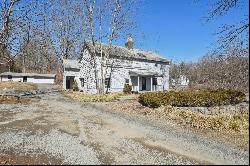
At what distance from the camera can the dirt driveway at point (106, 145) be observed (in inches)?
293

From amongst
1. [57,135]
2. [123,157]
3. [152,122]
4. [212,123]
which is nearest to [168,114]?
[152,122]

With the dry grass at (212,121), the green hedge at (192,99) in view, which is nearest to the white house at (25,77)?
the green hedge at (192,99)

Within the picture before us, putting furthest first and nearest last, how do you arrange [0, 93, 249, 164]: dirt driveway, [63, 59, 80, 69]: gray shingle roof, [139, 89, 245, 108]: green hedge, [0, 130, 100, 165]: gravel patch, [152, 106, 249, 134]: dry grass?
[63, 59, 80, 69]: gray shingle roof, [139, 89, 245, 108]: green hedge, [152, 106, 249, 134]: dry grass, [0, 130, 100, 165]: gravel patch, [0, 93, 249, 164]: dirt driveway

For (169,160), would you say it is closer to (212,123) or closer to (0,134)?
(212,123)

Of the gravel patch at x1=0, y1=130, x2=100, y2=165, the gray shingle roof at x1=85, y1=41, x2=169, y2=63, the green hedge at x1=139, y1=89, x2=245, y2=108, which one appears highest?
the gray shingle roof at x1=85, y1=41, x2=169, y2=63

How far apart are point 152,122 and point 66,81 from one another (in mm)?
42481

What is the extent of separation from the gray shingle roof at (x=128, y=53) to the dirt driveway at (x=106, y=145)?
80.8 feet

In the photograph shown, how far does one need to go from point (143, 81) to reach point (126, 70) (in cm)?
436

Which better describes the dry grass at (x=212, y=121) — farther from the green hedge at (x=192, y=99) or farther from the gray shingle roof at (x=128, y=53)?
the gray shingle roof at (x=128, y=53)

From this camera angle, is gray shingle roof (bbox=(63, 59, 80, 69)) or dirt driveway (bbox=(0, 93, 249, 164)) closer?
dirt driveway (bbox=(0, 93, 249, 164))

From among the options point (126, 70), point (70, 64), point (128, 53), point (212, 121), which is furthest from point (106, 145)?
point (70, 64)

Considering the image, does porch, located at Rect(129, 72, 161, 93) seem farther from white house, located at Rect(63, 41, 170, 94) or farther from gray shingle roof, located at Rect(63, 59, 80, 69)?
gray shingle roof, located at Rect(63, 59, 80, 69)

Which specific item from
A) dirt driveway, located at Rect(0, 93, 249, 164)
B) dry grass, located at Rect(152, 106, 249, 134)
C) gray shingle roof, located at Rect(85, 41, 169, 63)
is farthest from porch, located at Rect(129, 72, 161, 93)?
dirt driveway, located at Rect(0, 93, 249, 164)

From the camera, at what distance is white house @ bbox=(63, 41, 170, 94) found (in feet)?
125
